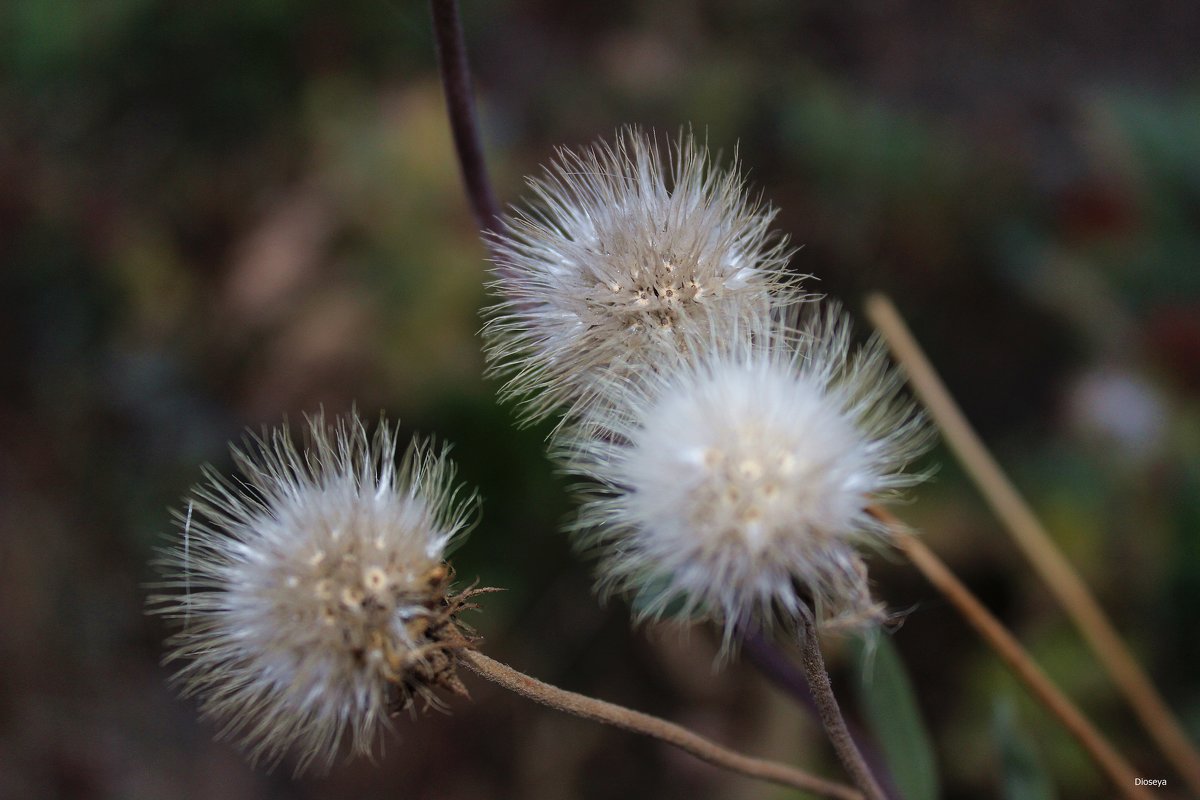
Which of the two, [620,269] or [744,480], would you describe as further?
[620,269]

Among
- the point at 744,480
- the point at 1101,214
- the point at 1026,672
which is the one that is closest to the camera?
the point at 744,480

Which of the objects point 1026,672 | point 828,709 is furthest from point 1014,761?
point 828,709

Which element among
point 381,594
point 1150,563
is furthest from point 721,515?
point 1150,563

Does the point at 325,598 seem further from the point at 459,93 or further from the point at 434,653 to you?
the point at 459,93

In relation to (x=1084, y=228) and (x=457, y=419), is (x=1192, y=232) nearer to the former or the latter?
(x=1084, y=228)

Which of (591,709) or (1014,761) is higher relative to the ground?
(1014,761)

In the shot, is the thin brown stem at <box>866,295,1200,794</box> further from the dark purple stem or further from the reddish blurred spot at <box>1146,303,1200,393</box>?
the reddish blurred spot at <box>1146,303,1200,393</box>

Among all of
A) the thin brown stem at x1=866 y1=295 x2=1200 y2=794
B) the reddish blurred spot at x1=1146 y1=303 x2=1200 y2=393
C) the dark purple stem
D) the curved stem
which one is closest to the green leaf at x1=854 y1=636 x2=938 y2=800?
the dark purple stem
